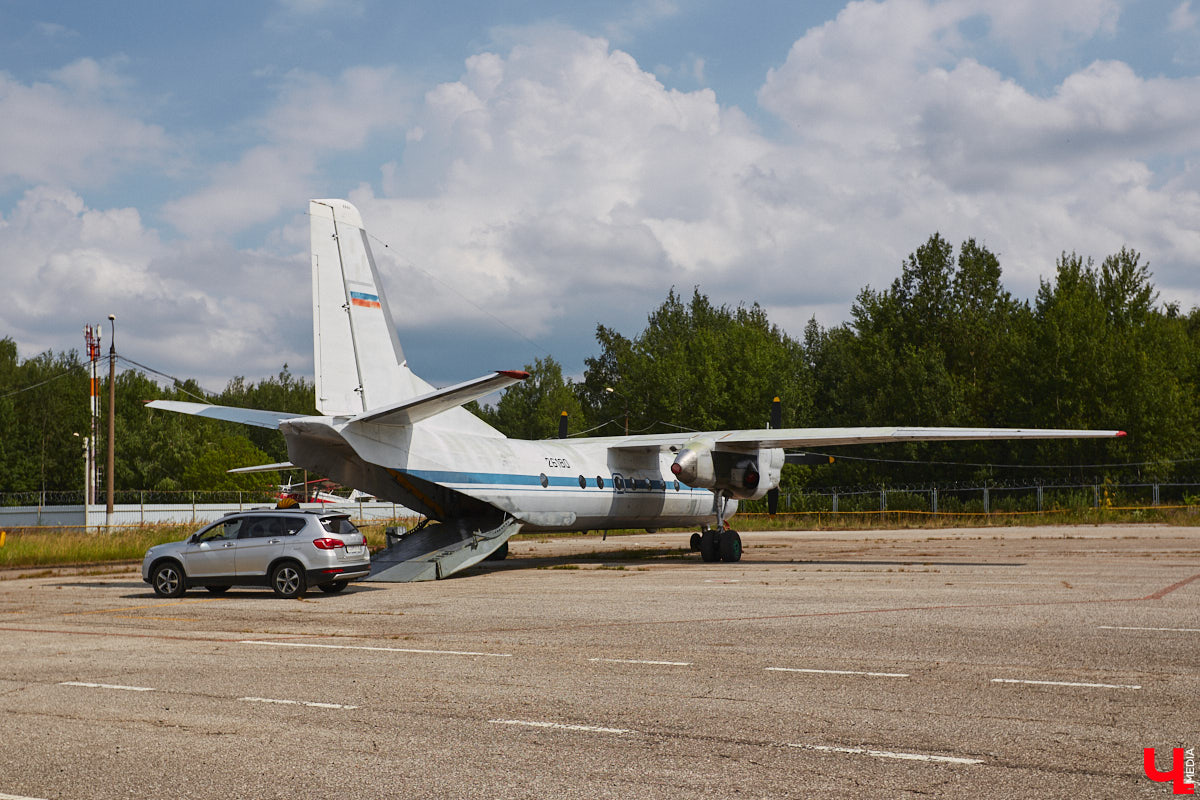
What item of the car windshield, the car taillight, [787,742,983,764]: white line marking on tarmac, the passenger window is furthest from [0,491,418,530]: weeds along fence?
[787,742,983,764]: white line marking on tarmac

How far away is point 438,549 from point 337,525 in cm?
472

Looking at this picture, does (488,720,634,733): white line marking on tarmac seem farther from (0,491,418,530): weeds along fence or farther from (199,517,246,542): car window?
(0,491,418,530): weeds along fence

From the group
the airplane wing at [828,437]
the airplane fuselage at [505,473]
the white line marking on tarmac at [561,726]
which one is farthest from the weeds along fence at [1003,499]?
the white line marking on tarmac at [561,726]

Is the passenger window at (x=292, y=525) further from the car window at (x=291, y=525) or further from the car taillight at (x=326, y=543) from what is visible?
the car taillight at (x=326, y=543)

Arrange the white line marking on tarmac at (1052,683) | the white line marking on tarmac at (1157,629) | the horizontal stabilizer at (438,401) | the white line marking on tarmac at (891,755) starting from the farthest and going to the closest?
the horizontal stabilizer at (438,401) → the white line marking on tarmac at (1157,629) → the white line marking on tarmac at (1052,683) → the white line marking on tarmac at (891,755)

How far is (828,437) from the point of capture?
89.7 feet

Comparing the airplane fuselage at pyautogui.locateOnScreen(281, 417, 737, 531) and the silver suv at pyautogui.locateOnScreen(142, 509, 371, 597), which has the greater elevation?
the airplane fuselage at pyautogui.locateOnScreen(281, 417, 737, 531)

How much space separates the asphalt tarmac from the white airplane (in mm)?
3791

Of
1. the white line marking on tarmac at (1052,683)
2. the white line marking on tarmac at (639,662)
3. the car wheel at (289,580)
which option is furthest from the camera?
the car wheel at (289,580)

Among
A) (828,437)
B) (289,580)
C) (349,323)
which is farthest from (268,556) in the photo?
(828,437)

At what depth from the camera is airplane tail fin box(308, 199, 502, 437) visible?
21.7 metres

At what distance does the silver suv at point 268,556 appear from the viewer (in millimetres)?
19250

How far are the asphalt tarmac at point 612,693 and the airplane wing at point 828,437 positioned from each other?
660 centimetres

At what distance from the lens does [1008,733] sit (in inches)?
294
